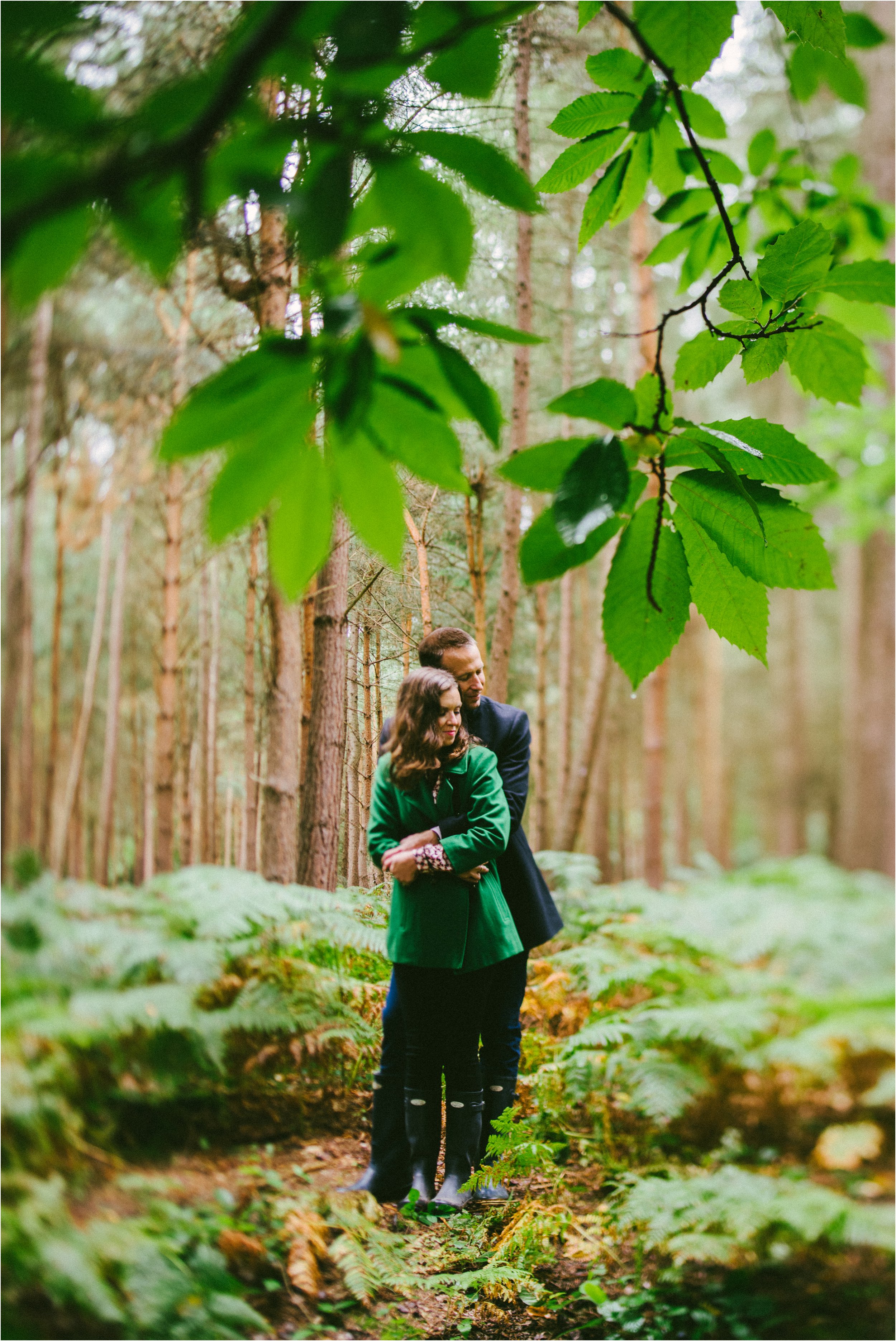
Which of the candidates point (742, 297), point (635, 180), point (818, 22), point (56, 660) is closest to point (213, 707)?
point (56, 660)

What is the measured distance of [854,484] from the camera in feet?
17.7

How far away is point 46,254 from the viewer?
0.36 meters

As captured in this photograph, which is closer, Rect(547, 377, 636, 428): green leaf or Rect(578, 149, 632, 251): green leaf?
Rect(547, 377, 636, 428): green leaf

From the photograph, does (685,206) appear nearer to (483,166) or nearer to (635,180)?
(635,180)

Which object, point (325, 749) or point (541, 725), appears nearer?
point (325, 749)

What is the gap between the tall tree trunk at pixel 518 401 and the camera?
2.82 feet

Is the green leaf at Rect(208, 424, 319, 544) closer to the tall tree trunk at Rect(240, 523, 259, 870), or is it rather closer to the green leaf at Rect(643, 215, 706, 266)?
the tall tree trunk at Rect(240, 523, 259, 870)

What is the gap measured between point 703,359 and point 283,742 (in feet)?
1.87

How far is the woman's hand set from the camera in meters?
0.71

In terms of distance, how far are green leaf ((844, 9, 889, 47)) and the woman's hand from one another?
1.11 metres

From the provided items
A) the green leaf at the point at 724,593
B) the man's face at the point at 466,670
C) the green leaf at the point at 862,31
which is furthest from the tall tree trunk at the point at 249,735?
the green leaf at the point at 862,31

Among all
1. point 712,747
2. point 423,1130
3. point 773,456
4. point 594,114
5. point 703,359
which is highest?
point 594,114

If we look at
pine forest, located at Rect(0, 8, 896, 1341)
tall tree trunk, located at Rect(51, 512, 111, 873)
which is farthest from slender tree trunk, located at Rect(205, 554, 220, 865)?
tall tree trunk, located at Rect(51, 512, 111, 873)

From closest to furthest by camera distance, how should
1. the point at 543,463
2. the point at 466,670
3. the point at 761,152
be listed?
1. the point at 543,463
2. the point at 466,670
3. the point at 761,152
